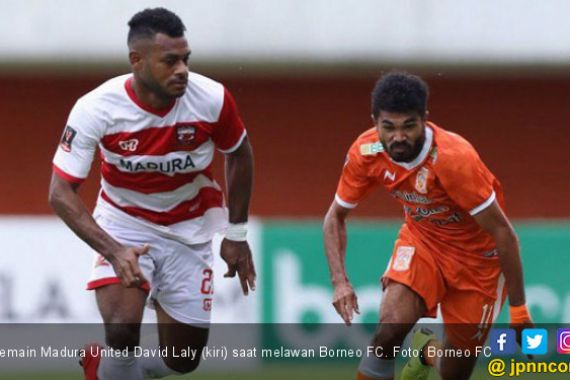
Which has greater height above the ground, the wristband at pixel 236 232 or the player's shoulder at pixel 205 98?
the player's shoulder at pixel 205 98

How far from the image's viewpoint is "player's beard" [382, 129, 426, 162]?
7.23m

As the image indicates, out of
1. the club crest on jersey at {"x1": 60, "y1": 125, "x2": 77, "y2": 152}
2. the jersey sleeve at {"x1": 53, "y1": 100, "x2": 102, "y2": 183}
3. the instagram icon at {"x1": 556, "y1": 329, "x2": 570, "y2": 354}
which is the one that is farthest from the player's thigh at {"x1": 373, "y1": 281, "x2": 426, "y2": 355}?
the instagram icon at {"x1": 556, "y1": 329, "x2": 570, "y2": 354}

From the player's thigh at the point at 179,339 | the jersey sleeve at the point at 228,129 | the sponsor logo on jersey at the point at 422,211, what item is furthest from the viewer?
the player's thigh at the point at 179,339

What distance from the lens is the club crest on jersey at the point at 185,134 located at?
7.41 meters

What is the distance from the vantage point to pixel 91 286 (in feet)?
24.5

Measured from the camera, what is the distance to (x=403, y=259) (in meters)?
7.84

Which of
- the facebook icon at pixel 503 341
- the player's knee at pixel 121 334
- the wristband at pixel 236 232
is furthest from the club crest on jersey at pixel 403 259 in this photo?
the player's knee at pixel 121 334

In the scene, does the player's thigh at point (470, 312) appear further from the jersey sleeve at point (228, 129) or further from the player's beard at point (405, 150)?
the jersey sleeve at point (228, 129)

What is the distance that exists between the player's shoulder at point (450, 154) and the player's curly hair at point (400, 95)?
0.76 ft

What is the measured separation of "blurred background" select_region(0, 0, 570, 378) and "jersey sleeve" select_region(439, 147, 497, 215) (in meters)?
4.65

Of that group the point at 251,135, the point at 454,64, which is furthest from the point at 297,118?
the point at 454,64

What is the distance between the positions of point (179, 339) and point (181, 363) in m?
0.15

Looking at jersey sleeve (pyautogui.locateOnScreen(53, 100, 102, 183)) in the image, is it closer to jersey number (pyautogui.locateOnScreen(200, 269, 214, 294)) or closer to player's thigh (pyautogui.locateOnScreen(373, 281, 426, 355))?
jersey number (pyautogui.locateOnScreen(200, 269, 214, 294))

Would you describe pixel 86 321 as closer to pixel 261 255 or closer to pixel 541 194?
pixel 261 255
